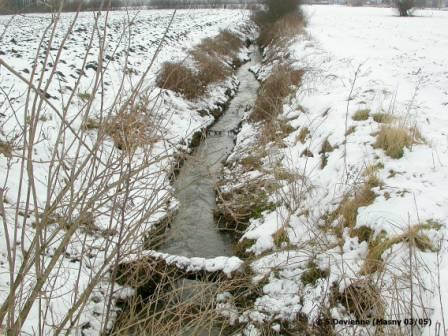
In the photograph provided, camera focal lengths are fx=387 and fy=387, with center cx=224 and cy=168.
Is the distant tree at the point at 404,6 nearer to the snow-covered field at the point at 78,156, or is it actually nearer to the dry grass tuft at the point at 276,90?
the snow-covered field at the point at 78,156

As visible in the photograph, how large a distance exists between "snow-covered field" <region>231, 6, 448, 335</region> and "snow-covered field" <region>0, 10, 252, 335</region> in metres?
1.40

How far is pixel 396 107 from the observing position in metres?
5.75

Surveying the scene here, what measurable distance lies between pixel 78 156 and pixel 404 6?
32.1m

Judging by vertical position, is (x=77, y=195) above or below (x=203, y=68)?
above

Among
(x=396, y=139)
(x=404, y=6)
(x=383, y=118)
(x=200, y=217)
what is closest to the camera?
(x=396, y=139)

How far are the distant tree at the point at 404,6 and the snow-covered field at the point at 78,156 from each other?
721 inches

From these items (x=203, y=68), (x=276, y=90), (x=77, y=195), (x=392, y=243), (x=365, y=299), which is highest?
(x=77, y=195)

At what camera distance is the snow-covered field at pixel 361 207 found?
293cm

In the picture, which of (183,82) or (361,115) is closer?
(361,115)

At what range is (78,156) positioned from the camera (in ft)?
5.45

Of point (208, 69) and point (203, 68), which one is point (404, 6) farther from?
point (203, 68)

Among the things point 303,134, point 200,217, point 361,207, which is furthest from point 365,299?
point 303,134

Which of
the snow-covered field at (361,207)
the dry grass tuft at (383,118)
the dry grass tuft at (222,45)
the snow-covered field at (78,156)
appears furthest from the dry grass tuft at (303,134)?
the dry grass tuft at (222,45)

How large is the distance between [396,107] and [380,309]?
3.90 meters
